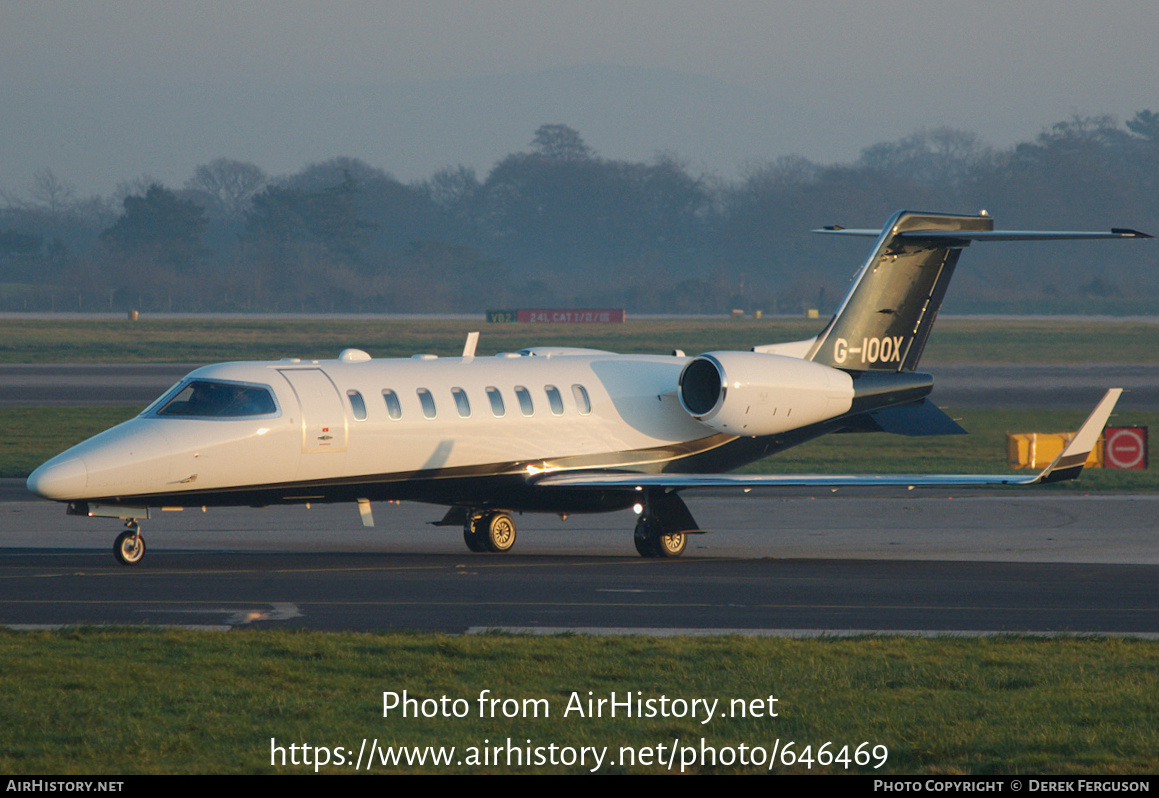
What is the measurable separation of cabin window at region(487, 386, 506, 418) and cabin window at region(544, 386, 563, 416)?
825 mm

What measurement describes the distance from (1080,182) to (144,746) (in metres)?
146

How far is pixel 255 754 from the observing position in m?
9.41

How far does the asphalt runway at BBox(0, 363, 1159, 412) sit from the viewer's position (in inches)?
1928

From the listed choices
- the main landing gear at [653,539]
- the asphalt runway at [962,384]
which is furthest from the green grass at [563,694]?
the asphalt runway at [962,384]

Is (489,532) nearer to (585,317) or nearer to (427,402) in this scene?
(427,402)

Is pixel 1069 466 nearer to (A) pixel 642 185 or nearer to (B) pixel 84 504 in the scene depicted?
(B) pixel 84 504

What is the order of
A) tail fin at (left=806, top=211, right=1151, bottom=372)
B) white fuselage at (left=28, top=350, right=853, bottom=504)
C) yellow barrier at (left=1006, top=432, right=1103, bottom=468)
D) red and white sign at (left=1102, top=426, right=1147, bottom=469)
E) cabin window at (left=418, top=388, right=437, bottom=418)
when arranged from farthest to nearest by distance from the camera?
yellow barrier at (left=1006, top=432, right=1103, bottom=468) < red and white sign at (left=1102, top=426, right=1147, bottom=469) < tail fin at (left=806, top=211, right=1151, bottom=372) < cabin window at (left=418, top=388, right=437, bottom=418) < white fuselage at (left=28, top=350, right=853, bottom=504)

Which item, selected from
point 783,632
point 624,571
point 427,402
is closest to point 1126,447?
point 624,571

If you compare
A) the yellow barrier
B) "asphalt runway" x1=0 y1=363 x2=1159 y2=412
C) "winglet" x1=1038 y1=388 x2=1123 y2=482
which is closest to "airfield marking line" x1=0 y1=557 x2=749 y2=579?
"winglet" x1=1038 y1=388 x2=1123 y2=482

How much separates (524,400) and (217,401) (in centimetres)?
443

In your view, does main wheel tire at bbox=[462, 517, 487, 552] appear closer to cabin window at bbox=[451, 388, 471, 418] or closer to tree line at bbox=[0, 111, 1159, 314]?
cabin window at bbox=[451, 388, 471, 418]

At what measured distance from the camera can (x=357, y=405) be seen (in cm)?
2061

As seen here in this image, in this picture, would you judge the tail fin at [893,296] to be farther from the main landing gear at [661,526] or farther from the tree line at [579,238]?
the tree line at [579,238]

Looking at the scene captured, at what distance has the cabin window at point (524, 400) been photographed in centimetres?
2206
